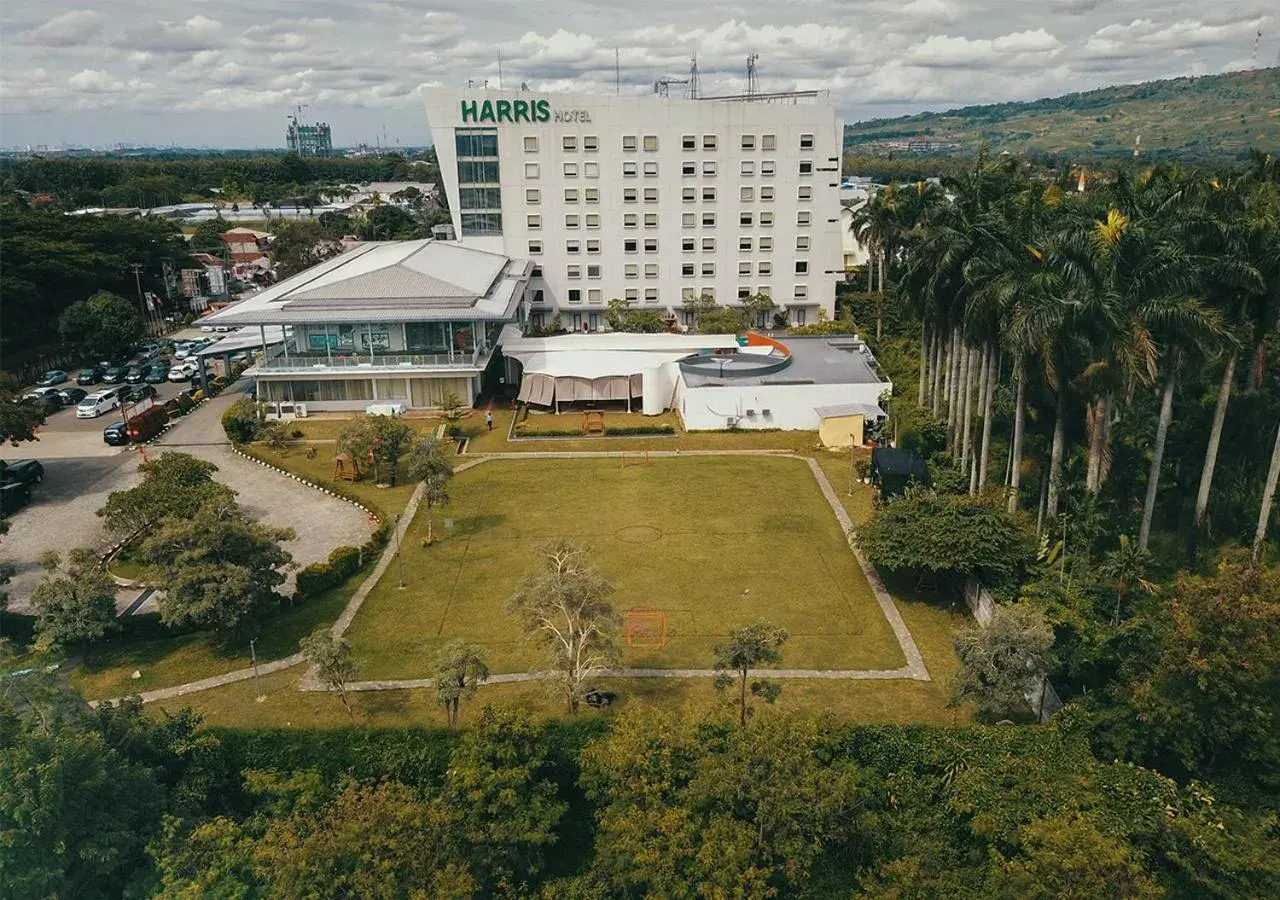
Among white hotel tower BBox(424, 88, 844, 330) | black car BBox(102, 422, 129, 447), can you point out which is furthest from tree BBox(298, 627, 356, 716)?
white hotel tower BBox(424, 88, 844, 330)

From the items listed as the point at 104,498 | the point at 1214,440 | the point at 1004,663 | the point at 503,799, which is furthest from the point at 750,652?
the point at 104,498

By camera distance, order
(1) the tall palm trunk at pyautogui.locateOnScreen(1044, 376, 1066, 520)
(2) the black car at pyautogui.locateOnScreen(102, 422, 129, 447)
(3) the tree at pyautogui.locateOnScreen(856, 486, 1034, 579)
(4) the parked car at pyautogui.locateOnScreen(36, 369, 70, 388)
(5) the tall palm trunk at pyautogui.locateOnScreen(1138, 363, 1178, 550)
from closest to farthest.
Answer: (5) the tall palm trunk at pyautogui.locateOnScreen(1138, 363, 1178, 550)
(3) the tree at pyautogui.locateOnScreen(856, 486, 1034, 579)
(1) the tall palm trunk at pyautogui.locateOnScreen(1044, 376, 1066, 520)
(2) the black car at pyautogui.locateOnScreen(102, 422, 129, 447)
(4) the parked car at pyautogui.locateOnScreen(36, 369, 70, 388)

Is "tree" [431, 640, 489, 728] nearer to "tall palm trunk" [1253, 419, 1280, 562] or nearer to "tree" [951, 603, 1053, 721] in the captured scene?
"tree" [951, 603, 1053, 721]

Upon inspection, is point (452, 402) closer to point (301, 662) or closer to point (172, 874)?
point (301, 662)

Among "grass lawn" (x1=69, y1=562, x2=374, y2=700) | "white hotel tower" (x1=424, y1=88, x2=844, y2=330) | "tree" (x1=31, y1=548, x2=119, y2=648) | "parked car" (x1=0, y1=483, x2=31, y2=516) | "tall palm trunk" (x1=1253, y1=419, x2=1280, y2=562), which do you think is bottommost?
"grass lawn" (x1=69, y1=562, x2=374, y2=700)

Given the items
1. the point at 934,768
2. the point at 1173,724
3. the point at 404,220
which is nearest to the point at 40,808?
the point at 934,768

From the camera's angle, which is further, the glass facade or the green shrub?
the glass facade

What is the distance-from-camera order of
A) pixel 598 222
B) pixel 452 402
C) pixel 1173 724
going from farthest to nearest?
pixel 598 222 < pixel 452 402 < pixel 1173 724

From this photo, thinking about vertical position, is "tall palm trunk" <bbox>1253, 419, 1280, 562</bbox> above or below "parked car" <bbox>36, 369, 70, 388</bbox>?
above
